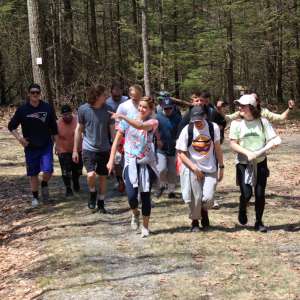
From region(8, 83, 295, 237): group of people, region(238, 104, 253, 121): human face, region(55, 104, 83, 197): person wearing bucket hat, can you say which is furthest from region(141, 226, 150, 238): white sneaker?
region(55, 104, 83, 197): person wearing bucket hat

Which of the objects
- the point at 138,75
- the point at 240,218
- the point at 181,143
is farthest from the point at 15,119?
the point at 138,75

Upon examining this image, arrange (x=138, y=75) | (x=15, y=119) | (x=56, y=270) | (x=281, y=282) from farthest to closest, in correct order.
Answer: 1. (x=138, y=75)
2. (x=15, y=119)
3. (x=56, y=270)
4. (x=281, y=282)

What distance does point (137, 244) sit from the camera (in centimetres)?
689

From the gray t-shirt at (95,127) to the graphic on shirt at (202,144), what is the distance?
6.36ft

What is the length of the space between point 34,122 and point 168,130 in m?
2.28

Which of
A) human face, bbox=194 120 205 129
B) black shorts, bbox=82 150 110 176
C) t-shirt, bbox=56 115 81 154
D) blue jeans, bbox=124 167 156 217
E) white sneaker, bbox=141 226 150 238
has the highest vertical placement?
human face, bbox=194 120 205 129

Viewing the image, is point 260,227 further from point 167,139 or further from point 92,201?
point 92,201

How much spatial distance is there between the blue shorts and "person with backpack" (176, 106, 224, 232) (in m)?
2.97

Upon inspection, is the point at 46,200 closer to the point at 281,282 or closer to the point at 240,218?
the point at 240,218

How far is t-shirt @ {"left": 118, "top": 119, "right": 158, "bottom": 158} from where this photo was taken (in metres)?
7.05

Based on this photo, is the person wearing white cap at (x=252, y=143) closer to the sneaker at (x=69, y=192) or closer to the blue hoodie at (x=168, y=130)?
the blue hoodie at (x=168, y=130)

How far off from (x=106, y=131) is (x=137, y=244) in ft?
7.27

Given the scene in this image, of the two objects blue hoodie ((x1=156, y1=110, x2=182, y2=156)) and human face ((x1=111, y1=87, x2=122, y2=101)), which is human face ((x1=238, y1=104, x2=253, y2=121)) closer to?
blue hoodie ((x1=156, y1=110, x2=182, y2=156))

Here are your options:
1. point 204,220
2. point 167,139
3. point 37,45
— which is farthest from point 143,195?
point 37,45
